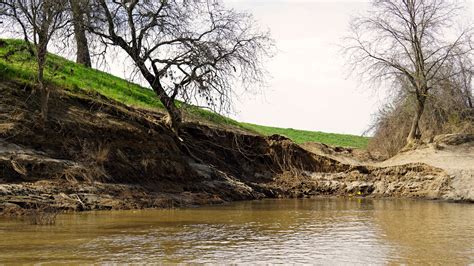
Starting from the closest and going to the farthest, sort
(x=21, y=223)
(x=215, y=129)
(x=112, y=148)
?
(x=21, y=223) < (x=112, y=148) < (x=215, y=129)

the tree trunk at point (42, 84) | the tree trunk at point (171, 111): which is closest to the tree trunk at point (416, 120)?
the tree trunk at point (171, 111)

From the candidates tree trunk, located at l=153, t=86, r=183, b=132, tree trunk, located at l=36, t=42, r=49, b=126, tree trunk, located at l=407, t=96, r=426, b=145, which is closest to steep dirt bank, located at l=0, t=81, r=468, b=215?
tree trunk, located at l=36, t=42, r=49, b=126

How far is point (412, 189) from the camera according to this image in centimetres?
2284

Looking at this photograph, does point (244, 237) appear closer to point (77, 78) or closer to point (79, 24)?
point (79, 24)

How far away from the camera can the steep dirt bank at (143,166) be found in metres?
15.4

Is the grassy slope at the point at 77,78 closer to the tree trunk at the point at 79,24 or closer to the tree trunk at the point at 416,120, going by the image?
the tree trunk at the point at 79,24

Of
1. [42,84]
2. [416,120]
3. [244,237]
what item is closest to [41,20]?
[42,84]

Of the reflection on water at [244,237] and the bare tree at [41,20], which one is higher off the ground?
the bare tree at [41,20]

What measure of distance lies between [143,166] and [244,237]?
8706 millimetres

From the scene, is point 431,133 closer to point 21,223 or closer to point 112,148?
point 112,148

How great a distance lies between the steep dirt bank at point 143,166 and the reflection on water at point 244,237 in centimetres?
188

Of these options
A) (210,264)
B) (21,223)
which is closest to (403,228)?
(210,264)

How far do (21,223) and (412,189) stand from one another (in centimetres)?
1568

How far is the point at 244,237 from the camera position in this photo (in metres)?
10.5
